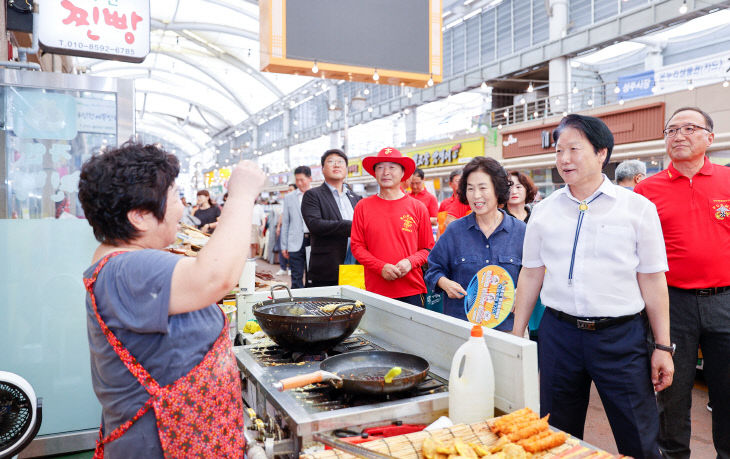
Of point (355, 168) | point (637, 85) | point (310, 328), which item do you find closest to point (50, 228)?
point (310, 328)

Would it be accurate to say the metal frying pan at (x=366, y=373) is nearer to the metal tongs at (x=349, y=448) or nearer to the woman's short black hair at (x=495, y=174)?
the metal tongs at (x=349, y=448)

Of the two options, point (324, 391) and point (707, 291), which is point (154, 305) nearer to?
point (324, 391)

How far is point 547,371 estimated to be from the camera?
2.12 m

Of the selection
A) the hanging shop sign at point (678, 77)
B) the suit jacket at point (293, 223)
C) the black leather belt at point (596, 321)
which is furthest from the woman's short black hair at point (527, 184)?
the hanging shop sign at point (678, 77)

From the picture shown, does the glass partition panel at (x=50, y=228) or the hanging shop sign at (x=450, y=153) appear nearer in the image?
the glass partition panel at (x=50, y=228)

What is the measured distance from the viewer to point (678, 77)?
10453mm

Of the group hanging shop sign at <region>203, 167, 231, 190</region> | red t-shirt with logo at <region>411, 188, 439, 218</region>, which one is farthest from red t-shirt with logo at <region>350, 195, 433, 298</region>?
hanging shop sign at <region>203, 167, 231, 190</region>

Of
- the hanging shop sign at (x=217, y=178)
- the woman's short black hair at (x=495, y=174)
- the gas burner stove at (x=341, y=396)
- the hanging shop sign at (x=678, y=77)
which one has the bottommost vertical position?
the gas burner stove at (x=341, y=396)

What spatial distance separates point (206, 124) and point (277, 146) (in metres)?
13.5

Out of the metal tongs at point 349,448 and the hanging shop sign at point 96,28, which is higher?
the hanging shop sign at point 96,28

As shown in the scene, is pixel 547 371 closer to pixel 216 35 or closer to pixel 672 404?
pixel 672 404

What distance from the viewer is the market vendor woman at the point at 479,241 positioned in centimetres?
259

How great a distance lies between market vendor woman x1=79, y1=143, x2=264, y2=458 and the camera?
1.19 m

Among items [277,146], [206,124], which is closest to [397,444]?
[277,146]
